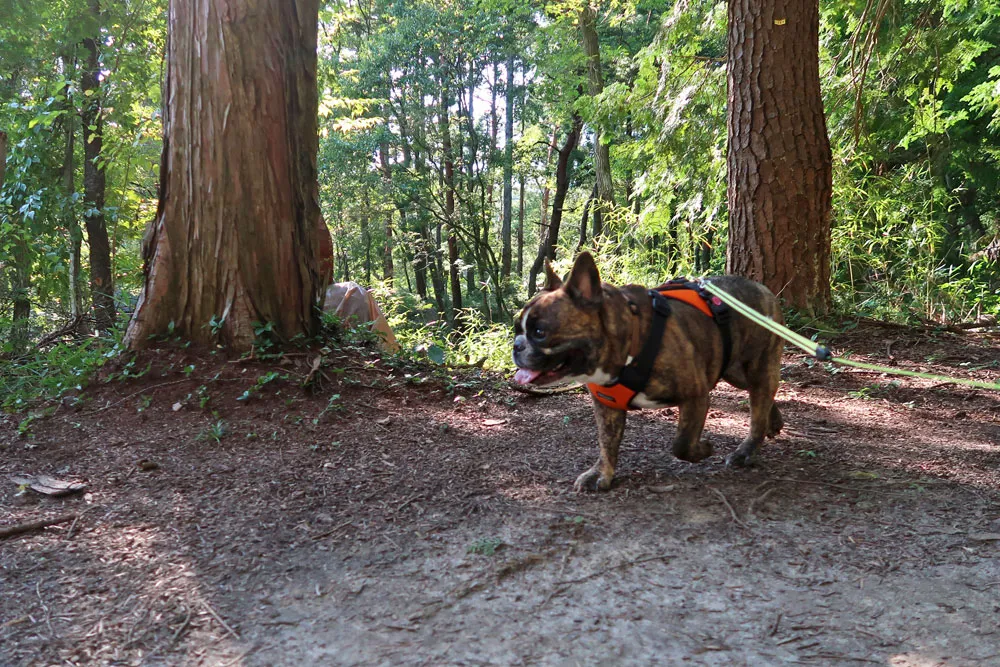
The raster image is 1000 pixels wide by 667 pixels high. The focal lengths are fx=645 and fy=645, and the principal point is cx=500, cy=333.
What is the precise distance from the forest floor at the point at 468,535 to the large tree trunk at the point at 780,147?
2.26 meters

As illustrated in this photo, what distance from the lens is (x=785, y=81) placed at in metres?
7.11

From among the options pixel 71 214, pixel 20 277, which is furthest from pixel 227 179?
pixel 20 277

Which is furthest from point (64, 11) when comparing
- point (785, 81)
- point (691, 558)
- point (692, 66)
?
point (691, 558)

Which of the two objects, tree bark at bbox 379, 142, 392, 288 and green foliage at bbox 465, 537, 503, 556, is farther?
tree bark at bbox 379, 142, 392, 288

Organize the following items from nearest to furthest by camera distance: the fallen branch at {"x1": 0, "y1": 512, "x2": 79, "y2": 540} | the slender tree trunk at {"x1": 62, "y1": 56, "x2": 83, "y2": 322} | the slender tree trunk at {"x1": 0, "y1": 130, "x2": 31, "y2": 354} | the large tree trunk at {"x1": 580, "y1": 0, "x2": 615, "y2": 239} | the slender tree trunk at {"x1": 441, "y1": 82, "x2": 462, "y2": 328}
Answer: the fallen branch at {"x1": 0, "y1": 512, "x2": 79, "y2": 540}
the slender tree trunk at {"x1": 0, "y1": 130, "x2": 31, "y2": 354}
the slender tree trunk at {"x1": 62, "y1": 56, "x2": 83, "y2": 322}
the large tree trunk at {"x1": 580, "y1": 0, "x2": 615, "y2": 239}
the slender tree trunk at {"x1": 441, "y1": 82, "x2": 462, "y2": 328}

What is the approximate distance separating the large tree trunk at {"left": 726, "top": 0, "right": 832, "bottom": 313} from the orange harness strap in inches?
150

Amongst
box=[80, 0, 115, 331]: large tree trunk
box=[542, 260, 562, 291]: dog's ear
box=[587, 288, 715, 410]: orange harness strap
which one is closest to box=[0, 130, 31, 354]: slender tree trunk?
box=[80, 0, 115, 331]: large tree trunk

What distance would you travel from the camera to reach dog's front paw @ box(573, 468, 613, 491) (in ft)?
12.3

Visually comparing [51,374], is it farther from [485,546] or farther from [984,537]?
[984,537]

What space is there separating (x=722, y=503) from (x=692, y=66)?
8020 millimetres

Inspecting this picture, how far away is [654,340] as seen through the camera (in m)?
3.47

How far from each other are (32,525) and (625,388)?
10.3 feet

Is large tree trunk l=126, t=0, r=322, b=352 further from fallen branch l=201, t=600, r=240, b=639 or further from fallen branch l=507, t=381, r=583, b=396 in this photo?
fallen branch l=201, t=600, r=240, b=639

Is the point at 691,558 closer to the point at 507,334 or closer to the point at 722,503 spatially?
the point at 722,503
